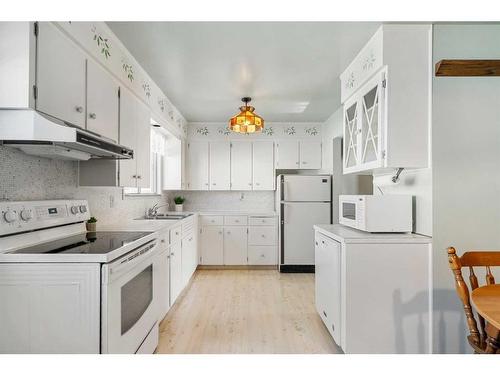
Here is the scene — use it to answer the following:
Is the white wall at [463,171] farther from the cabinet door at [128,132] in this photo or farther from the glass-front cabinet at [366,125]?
the cabinet door at [128,132]

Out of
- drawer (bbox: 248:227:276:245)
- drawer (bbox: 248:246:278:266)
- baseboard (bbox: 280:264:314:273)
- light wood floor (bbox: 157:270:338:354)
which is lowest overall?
light wood floor (bbox: 157:270:338:354)

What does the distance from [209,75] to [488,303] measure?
8.94ft

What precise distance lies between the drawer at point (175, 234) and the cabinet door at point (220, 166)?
5.36 ft

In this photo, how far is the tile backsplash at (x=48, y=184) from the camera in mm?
1596

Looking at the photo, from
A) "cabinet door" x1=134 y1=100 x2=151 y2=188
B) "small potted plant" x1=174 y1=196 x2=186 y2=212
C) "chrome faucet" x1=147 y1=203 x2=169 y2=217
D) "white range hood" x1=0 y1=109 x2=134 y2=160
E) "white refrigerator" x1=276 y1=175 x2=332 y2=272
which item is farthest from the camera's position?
"small potted plant" x1=174 y1=196 x2=186 y2=212

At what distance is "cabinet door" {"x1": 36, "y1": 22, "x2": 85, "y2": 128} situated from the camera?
143cm

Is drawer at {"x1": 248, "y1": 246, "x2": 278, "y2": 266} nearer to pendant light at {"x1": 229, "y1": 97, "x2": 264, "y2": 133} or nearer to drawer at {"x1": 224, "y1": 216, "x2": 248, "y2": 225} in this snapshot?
drawer at {"x1": 224, "y1": 216, "x2": 248, "y2": 225}

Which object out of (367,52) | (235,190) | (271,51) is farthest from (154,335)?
(235,190)

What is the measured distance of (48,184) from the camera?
190 centimetres

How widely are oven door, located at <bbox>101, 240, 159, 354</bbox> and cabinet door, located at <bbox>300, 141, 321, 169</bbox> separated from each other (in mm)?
3249

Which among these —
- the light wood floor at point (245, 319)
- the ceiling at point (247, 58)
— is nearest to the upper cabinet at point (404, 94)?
the ceiling at point (247, 58)

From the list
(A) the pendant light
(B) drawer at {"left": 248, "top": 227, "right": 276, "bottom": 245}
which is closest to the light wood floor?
(B) drawer at {"left": 248, "top": 227, "right": 276, "bottom": 245}

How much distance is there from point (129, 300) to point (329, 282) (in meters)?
1.44
